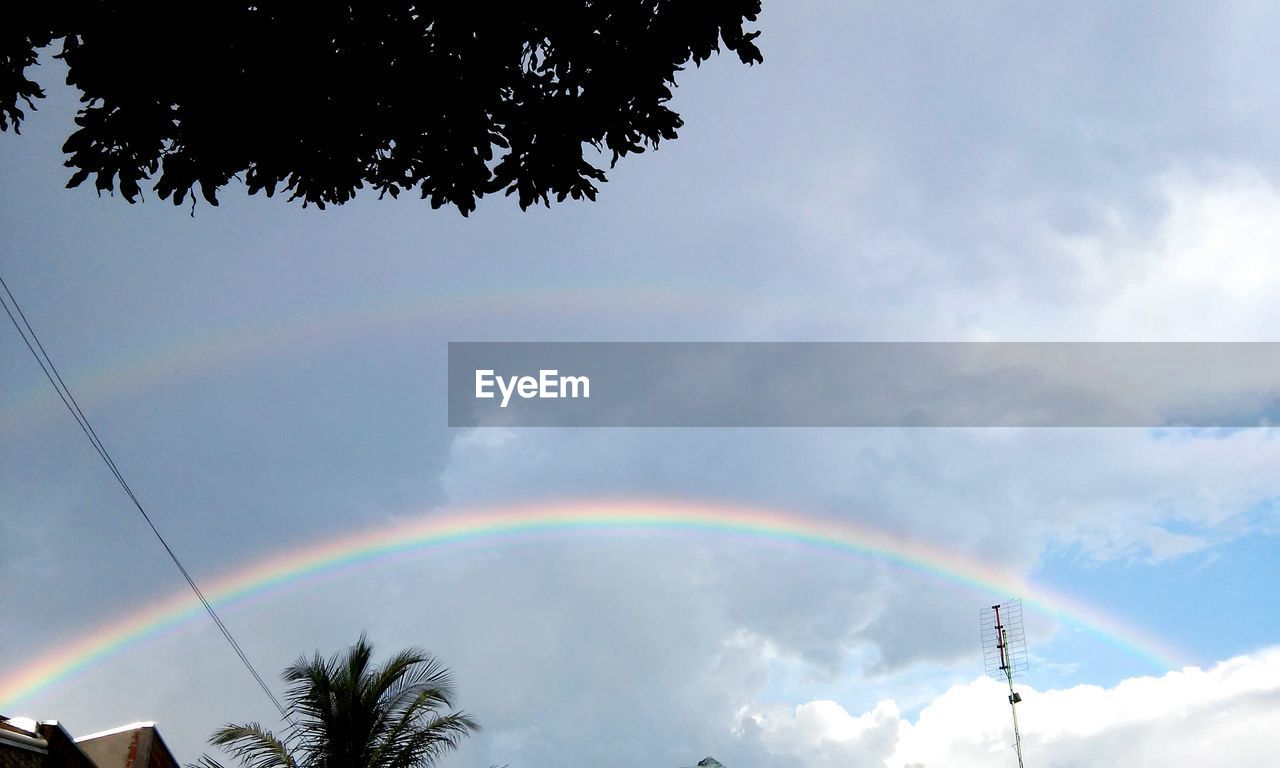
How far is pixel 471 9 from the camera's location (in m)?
5.43

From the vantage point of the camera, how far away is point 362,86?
571 cm

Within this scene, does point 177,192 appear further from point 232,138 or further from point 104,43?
point 104,43

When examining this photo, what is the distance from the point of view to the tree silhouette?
5.14m

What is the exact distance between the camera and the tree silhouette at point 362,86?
16.9 feet

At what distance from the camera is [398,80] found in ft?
19.0

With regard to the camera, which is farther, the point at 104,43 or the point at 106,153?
the point at 106,153

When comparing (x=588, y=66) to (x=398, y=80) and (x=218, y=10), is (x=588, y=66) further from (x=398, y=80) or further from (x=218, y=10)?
(x=218, y=10)

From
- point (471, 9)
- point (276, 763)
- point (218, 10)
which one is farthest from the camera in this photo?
point (276, 763)

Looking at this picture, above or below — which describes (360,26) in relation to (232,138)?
above

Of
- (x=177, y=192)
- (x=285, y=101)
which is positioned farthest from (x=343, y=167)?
(x=177, y=192)

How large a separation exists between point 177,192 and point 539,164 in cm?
218

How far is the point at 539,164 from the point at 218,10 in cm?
195

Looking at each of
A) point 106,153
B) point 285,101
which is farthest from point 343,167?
point 106,153

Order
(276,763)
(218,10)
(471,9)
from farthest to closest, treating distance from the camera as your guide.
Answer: (276,763) → (471,9) → (218,10)
